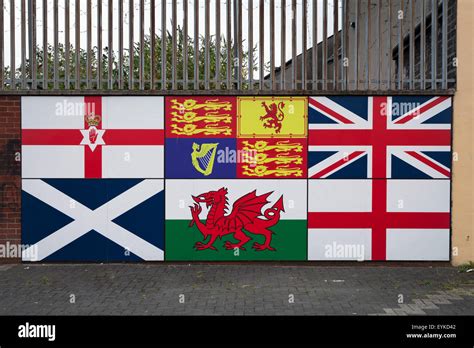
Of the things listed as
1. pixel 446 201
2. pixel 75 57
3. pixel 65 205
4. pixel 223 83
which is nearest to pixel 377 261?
pixel 446 201

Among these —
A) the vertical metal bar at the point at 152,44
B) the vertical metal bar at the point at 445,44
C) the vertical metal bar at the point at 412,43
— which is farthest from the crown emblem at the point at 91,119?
the vertical metal bar at the point at 445,44

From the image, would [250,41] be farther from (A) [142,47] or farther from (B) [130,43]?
(B) [130,43]

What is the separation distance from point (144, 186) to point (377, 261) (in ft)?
14.5

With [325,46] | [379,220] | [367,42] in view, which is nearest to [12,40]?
[325,46]

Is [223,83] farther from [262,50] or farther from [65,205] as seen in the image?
[65,205]

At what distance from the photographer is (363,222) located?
859cm

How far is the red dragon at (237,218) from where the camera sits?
8.62m

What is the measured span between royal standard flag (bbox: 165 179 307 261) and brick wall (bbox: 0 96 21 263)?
8.99 ft

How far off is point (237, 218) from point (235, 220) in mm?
51

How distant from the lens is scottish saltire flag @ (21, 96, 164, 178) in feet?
28.2

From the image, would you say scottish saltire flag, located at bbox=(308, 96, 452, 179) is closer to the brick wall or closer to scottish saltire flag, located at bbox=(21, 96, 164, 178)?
scottish saltire flag, located at bbox=(21, 96, 164, 178)

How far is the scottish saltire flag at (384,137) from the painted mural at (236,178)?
18 millimetres

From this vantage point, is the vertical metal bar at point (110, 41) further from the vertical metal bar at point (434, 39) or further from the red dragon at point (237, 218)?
the vertical metal bar at point (434, 39)

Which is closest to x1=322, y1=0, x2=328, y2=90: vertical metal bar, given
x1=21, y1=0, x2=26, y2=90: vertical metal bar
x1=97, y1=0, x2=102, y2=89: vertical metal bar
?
x1=97, y1=0, x2=102, y2=89: vertical metal bar
